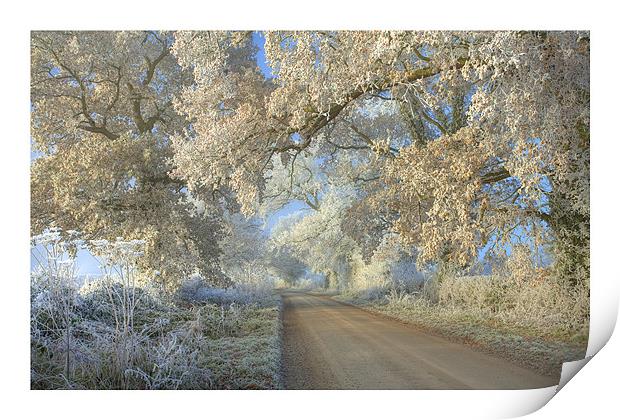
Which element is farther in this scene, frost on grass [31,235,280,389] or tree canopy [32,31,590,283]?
tree canopy [32,31,590,283]

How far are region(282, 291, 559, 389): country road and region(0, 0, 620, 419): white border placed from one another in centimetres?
9

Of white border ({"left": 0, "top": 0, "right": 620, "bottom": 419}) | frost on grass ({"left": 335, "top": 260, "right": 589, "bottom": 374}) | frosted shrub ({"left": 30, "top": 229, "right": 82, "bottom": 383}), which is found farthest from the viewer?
frost on grass ({"left": 335, "top": 260, "right": 589, "bottom": 374})

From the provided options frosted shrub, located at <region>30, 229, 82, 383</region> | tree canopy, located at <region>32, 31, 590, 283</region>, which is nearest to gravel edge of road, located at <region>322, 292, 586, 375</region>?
tree canopy, located at <region>32, 31, 590, 283</region>

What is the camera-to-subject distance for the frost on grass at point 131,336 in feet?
15.3

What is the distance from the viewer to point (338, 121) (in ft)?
16.6

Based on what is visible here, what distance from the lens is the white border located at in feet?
15.1

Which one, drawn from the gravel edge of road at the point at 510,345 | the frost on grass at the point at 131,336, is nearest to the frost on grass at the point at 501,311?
the gravel edge of road at the point at 510,345

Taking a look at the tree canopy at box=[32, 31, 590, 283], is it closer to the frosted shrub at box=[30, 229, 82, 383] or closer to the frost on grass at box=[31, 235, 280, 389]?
the frosted shrub at box=[30, 229, 82, 383]
